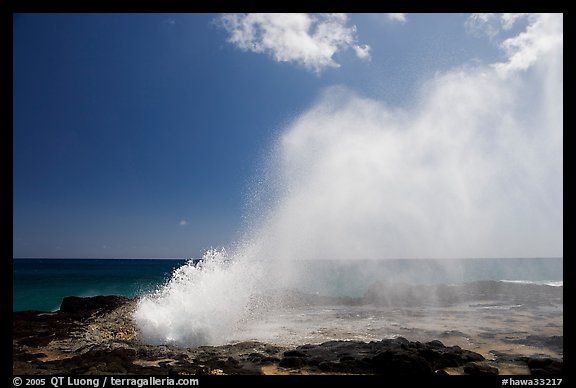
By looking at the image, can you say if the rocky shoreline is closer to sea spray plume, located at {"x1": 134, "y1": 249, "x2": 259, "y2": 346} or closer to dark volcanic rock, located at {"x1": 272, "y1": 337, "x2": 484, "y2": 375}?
dark volcanic rock, located at {"x1": 272, "y1": 337, "x2": 484, "y2": 375}

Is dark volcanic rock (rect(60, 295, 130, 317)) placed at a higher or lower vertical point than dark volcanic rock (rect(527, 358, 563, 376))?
higher

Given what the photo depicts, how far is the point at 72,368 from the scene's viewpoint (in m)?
9.15

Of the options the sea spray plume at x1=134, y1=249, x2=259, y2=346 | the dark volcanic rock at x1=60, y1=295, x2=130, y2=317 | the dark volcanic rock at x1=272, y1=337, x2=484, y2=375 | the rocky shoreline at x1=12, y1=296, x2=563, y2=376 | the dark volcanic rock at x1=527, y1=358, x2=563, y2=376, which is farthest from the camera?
the dark volcanic rock at x1=60, y1=295, x2=130, y2=317

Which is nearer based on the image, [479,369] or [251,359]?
[479,369]

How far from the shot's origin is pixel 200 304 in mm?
15781

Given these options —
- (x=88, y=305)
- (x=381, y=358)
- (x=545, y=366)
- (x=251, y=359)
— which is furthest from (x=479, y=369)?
(x=88, y=305)

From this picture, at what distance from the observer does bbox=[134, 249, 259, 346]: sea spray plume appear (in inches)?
554

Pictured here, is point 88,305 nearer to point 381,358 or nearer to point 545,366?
point 381,358

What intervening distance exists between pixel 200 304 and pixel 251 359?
5924 mm

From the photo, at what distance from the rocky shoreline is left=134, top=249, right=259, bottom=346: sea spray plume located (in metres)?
1.44

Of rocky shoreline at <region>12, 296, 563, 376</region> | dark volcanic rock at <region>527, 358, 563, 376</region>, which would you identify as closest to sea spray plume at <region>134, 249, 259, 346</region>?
rocky shoreline at <region>12, 296, 563, 376</region>

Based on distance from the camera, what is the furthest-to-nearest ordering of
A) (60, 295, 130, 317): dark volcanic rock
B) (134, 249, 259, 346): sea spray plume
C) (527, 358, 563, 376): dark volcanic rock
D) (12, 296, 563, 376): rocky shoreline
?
1. (60, 295, 130, 317): dark volcanic rock
2. (134, 249, 259, 346): sea spray plume
3. (527, 358, 563, 376): dark volcanic rock
4. (12, 296, 563, 376): rocky shoreline

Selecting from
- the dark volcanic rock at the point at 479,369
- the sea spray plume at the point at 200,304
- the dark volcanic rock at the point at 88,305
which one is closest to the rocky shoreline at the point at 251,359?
the dark volcanic rock at the point at 479,369
